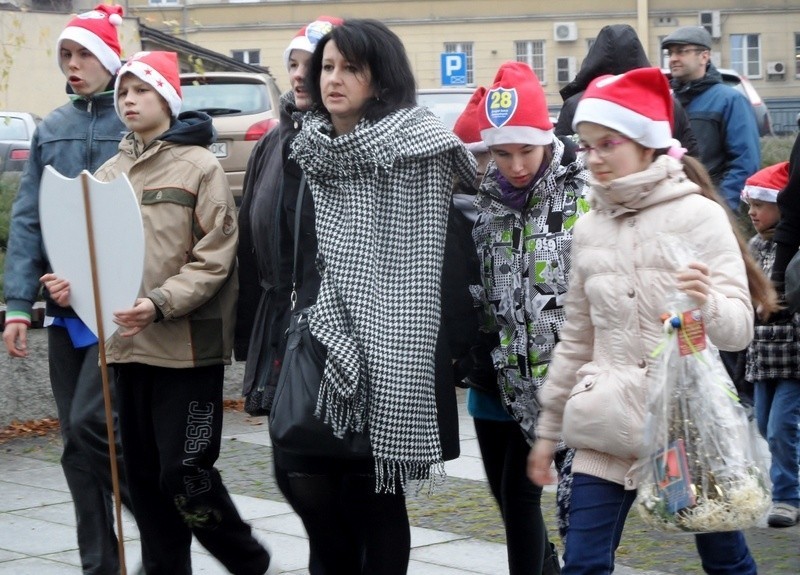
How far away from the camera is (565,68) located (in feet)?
167

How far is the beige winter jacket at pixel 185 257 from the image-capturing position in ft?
15.5

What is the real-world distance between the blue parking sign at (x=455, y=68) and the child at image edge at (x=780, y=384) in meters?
15.2

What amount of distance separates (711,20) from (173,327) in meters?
47.7

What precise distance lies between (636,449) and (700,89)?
4.18 m

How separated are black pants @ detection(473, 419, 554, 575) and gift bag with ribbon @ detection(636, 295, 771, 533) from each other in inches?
45.9

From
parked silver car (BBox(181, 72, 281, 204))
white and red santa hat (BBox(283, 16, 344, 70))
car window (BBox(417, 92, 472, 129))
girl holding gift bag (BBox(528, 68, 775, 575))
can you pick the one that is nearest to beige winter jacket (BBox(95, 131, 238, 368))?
white and red santa hat (BBox(283, 16, 344, 70))

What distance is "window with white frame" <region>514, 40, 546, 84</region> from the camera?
5091cm

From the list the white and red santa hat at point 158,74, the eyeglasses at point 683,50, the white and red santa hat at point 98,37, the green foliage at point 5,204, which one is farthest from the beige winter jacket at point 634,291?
the green foliage at point 5,204

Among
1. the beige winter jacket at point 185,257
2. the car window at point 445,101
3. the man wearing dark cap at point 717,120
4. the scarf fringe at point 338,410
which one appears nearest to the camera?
the scarf fringe at point 338,410

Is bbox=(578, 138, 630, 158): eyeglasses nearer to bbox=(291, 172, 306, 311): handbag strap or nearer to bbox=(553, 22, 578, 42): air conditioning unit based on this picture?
bbox=(291, 172, 306, 311): handbag strap

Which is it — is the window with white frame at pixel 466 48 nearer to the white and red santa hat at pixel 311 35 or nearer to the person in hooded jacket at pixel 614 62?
the person in hooded jacket at pixel 614 62

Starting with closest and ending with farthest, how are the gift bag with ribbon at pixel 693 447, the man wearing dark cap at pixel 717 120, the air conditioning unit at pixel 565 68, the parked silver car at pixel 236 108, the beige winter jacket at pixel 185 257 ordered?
the gift bag with ribbon at pixel 693 447
the beige winter jacket at pixel 185 257
the man wearing dark cap at pixel 717 120
the parked silver car at pixel 236 108
the air conditioning unit at pixel 565 68

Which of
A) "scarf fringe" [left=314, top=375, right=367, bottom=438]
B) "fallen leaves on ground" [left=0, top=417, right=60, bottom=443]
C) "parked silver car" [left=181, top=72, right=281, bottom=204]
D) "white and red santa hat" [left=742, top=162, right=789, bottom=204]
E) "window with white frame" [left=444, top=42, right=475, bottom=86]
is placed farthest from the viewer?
"window with white frame" [left=444, top=42, right=475, bottom=86]

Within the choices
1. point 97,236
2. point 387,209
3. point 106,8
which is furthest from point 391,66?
point 106,8
